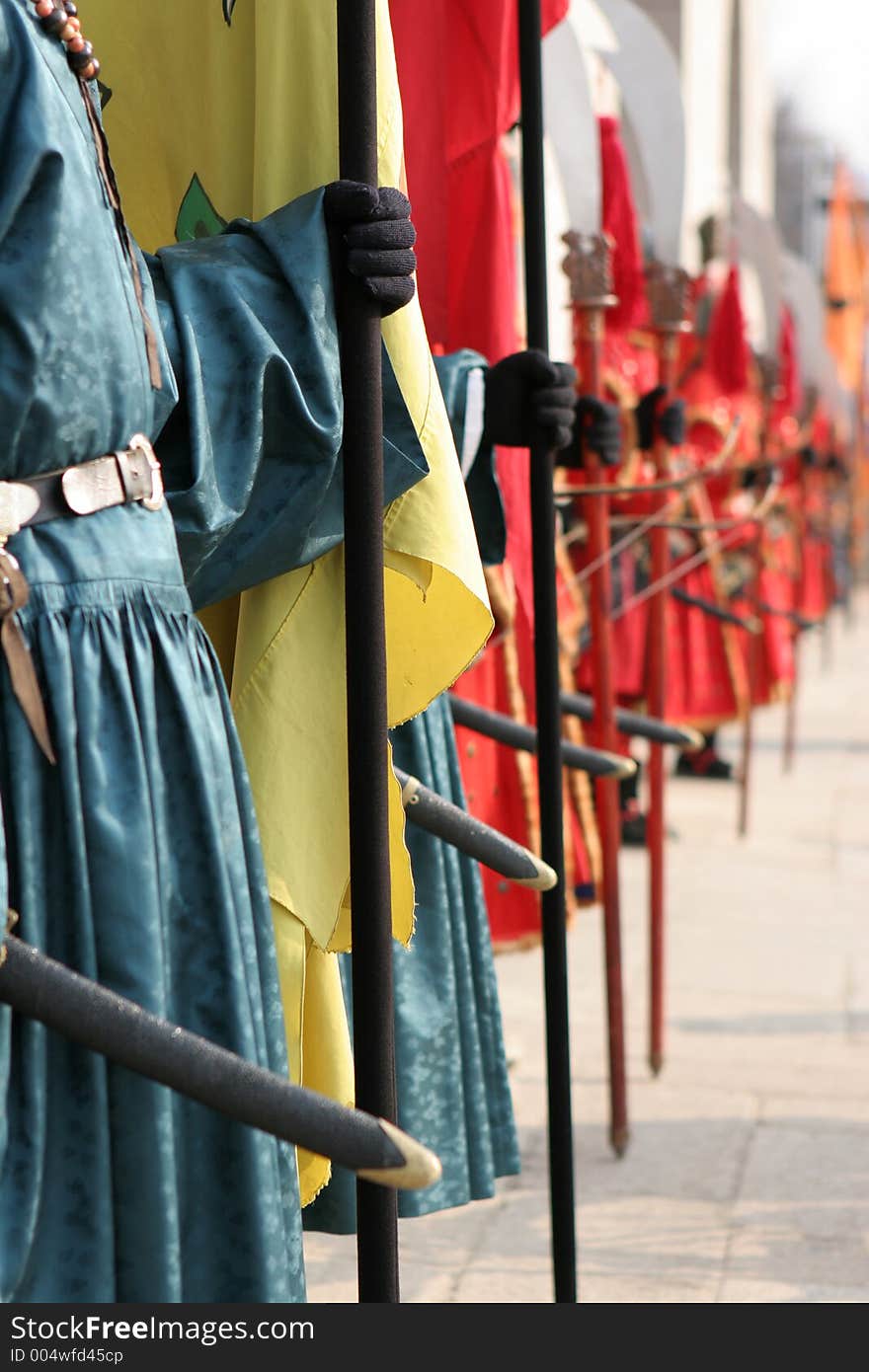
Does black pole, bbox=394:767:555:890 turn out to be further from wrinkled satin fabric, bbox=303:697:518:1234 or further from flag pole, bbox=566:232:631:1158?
flag pole, bbox=566:232:631:1158

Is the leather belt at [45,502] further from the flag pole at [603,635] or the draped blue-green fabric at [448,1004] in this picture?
the flag pole at [603,635]

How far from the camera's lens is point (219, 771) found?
1.62 m

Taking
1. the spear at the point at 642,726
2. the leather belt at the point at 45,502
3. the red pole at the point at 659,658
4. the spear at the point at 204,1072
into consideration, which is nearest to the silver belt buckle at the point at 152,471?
the leather belt at the point at 45,502

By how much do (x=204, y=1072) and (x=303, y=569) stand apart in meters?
0.64

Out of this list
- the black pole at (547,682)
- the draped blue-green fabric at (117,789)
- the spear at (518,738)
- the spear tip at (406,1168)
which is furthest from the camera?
the spear at (518,738)

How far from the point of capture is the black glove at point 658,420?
380 cm

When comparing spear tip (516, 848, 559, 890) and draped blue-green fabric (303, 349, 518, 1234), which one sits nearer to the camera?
spear tip (516, 848, 559, 890)

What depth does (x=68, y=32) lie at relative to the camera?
1.54 meters

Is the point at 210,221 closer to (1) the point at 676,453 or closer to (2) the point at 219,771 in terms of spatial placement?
(2) the point at 219,771

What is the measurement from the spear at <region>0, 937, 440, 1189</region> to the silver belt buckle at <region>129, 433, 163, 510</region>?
0.40 m

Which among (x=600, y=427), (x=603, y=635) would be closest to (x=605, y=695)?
(x=603, y=635)

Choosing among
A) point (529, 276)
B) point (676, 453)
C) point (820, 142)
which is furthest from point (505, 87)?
point (820, 142)

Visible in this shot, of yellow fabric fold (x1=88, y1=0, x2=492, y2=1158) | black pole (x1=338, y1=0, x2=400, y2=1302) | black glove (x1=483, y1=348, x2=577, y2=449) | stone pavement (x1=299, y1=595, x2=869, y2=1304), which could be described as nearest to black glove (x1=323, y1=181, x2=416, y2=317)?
black pole (x1=338, y1=0, x2=400, y2=1302)

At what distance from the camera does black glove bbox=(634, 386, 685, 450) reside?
380 centimetres
